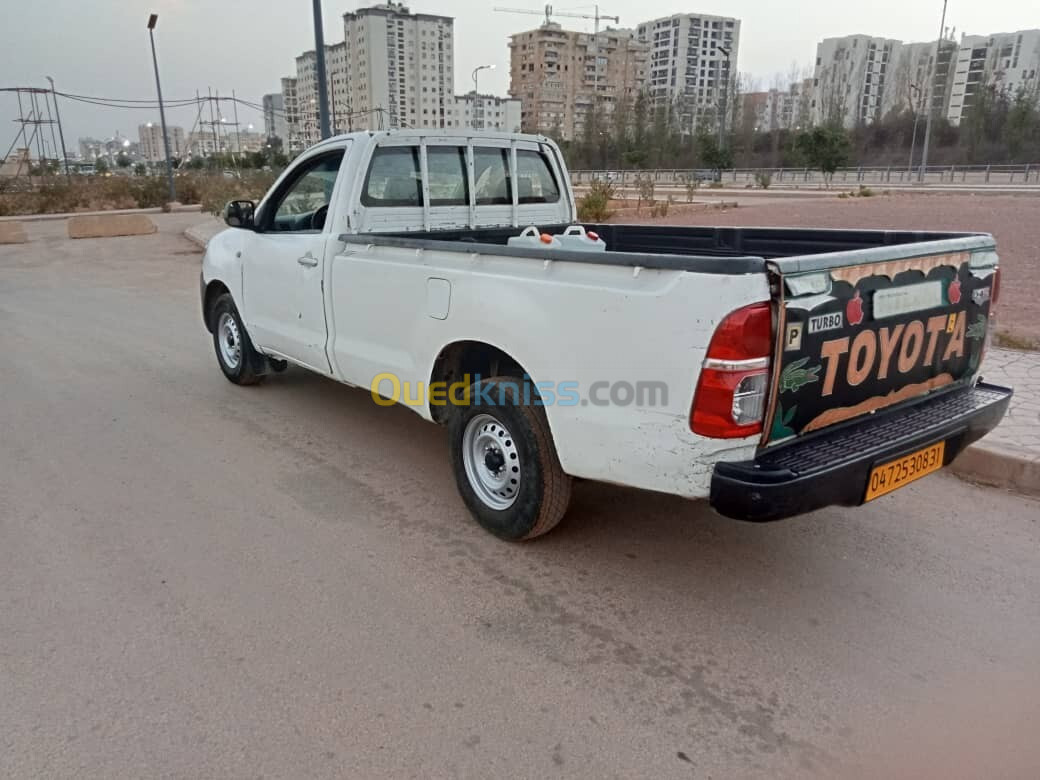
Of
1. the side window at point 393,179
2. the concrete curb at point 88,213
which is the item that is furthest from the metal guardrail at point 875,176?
the side window at point 393,179

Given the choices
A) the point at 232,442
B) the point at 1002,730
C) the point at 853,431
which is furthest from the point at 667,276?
the point at 232,442

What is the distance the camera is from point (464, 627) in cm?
311

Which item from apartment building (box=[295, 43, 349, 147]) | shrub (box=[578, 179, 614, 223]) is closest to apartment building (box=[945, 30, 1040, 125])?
apartment building (box=[295, 43, 349, 147])

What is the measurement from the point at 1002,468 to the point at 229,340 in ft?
18.9

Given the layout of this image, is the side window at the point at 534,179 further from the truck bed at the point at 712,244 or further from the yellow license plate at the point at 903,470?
the yellow license plate at the point at 903,470

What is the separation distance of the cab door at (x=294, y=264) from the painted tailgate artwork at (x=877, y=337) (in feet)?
9.70

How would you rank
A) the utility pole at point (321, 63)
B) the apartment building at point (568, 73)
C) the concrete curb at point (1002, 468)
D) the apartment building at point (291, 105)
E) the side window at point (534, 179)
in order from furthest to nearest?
the apartment building at point (568, 73) < the apartment building at point (291, 105) < the utility pole at point (321, 63) < the side window at point (534, 179) < the concrete curb at point (1002, 468)

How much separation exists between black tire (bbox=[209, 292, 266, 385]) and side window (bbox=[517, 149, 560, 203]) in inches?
95.6

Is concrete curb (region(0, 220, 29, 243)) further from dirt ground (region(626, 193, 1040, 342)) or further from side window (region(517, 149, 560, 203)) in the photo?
side window (region(517, 149, 560, 203))

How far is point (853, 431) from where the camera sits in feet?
10.5

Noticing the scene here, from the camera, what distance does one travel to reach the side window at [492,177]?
532 centimetres

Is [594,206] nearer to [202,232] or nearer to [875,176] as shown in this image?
[202,232]

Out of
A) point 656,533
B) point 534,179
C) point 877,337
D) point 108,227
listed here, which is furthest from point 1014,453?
point 108,227

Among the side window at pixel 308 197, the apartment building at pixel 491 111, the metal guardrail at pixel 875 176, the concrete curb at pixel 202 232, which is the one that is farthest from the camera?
the apartment building at pixel 491 111
